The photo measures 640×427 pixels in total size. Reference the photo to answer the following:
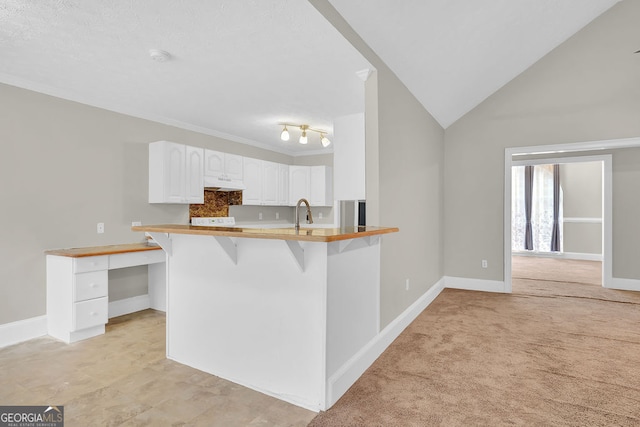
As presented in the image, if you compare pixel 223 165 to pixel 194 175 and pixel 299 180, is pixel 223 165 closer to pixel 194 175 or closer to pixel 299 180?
pixel 194 175

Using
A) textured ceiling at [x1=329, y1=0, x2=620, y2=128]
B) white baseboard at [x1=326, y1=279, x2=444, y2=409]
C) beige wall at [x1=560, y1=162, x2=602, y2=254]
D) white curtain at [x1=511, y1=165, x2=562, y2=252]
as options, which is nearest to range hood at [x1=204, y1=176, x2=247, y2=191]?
textured ceiling at [x1=329, y1=0, x2=620, y2=128]

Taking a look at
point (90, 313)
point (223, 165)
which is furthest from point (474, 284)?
point (90, 313)

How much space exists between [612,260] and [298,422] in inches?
215

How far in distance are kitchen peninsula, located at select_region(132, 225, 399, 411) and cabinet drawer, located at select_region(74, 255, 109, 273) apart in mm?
1105

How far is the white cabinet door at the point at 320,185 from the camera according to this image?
6242 mm

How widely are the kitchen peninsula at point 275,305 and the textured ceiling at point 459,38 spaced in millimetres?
1607

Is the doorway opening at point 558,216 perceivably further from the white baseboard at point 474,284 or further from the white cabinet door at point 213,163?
the white cabinet door at point 213,163

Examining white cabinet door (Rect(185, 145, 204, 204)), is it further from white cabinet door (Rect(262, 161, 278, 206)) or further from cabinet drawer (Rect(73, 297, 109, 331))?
cabinet drawer (Rect(73, 297, 109, 331))

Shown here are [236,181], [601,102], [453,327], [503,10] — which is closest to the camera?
[503,10]

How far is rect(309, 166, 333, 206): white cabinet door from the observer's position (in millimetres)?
6242

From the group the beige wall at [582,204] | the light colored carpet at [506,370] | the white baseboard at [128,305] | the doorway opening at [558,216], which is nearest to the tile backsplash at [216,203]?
the white baseboard at [128,305]

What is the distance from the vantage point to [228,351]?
2344 mm

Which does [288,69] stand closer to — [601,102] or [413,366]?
[413,366]

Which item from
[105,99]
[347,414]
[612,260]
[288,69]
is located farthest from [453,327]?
[105,99]
